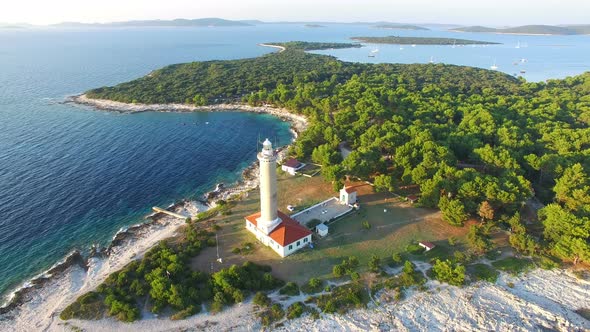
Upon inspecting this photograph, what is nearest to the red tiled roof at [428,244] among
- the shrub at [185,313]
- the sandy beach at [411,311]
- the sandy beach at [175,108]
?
the sandy beach at [411,311]

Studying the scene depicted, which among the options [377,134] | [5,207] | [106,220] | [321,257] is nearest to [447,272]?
[321,257]

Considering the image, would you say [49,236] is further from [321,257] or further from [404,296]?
[404,296]

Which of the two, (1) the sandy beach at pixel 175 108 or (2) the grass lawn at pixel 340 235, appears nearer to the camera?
(2) the grass lawn at pixel 340 235

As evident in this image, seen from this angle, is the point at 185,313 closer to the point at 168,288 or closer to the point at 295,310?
the point at 168,288

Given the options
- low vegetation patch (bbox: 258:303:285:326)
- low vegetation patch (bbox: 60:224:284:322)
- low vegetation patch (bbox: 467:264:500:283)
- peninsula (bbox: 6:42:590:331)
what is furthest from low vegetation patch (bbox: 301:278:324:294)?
low vegetation patch (bbox: 467:264:500:283)

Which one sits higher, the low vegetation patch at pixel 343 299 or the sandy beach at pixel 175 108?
the sandy beach at pixel 175 108

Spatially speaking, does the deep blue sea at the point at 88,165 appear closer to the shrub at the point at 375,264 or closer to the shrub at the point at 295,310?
the shrub at the point at 295,310

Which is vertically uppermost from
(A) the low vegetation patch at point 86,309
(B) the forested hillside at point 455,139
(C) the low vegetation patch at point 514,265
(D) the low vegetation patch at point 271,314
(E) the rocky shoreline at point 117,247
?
(B) the forested hillside at point 455,139
